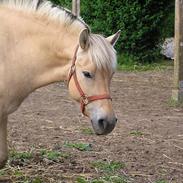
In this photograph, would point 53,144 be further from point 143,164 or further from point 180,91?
point 180,91

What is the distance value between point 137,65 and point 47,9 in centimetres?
1094

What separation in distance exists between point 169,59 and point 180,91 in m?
8.03

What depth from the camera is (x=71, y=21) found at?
466 cm

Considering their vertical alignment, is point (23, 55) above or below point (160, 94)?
above

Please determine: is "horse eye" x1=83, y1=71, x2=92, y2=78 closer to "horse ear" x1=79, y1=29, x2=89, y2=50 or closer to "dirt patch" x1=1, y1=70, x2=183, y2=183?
"horse ear" x1=79, y1=29, x2=89, y2=50

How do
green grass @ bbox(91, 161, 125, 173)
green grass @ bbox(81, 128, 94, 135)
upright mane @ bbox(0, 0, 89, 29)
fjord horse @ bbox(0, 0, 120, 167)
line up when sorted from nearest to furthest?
fjord horse @ bbox(0, 0, 120, 167) → upright mane @ bbox(0, 0, 89, 29) → green grass @ bbox(91, 161, 125, 173) → green grass @ bbox(81, 128, 94, 135)

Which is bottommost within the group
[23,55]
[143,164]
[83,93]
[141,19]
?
[143,164]

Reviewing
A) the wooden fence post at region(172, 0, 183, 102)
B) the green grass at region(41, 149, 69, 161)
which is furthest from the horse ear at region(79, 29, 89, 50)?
the wooden fence post at region(172, 0, 183, 102)

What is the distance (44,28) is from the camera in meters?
4.71

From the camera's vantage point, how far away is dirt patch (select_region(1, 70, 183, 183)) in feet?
18.5

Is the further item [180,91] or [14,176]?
[180,91]

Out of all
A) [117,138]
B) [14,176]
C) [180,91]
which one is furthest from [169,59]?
[14,176]

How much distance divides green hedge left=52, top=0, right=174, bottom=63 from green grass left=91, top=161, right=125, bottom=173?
984cm

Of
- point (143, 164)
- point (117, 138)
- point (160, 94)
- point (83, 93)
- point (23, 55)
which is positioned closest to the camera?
point (83, 93)
